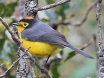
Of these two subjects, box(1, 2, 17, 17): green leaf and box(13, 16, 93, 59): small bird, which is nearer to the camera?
box(13, 16, 93, 59): small bird

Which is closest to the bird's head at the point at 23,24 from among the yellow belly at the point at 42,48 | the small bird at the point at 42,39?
the small bird at the point at 42,39

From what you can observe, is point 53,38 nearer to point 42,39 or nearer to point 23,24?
point 42,39

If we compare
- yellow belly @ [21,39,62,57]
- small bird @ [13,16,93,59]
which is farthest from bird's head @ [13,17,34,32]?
yellow belly @ [21,39,62,57]

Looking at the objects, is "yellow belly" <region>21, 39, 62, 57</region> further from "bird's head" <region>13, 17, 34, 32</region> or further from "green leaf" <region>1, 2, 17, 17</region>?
"green leaf" <region>1, 2, 17, 17</region>

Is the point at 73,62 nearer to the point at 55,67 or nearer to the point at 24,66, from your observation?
the point at 55,67

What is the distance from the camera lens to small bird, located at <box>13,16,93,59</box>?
10.5 feet

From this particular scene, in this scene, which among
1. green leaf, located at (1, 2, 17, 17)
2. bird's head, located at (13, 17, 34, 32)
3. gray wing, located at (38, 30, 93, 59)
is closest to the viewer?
gray wing, located at (38, 30, 93, 59)

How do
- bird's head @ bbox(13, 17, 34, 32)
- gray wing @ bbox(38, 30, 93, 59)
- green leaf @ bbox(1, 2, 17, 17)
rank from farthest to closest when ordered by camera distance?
1. green leaf @ bbox(1, 2, 17, 17)
2. bird's head @ bbox(13, 17, 34, 32)
3. gray wing @ bbox(38, 30, 93, 59)

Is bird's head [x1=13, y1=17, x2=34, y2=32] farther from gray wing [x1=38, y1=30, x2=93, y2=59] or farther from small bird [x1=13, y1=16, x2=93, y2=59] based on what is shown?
gray wing [x1=38, y1=30, x2=93, y2=59]

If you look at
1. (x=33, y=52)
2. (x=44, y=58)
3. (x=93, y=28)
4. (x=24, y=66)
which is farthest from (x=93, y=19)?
(x=24, y=66)

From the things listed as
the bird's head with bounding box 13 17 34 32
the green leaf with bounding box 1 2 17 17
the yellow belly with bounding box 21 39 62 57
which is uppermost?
the green leaf with bounding box 1 2 17 17

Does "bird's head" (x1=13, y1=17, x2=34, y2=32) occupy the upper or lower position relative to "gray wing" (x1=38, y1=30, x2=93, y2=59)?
upper

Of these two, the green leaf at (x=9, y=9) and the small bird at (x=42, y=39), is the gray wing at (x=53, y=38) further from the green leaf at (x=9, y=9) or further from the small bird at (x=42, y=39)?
the green leaf at (x=9, y=9)

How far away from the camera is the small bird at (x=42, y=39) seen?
320cm
